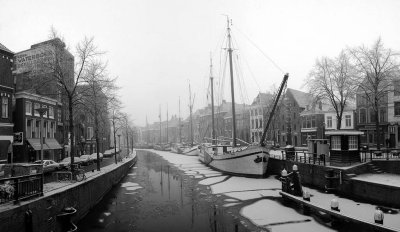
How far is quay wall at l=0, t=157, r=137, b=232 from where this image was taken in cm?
1096

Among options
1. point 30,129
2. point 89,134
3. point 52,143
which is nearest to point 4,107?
point 30,129

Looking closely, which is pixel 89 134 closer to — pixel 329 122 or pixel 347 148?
pixel 329 122

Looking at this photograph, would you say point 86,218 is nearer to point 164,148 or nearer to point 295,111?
point 295,111

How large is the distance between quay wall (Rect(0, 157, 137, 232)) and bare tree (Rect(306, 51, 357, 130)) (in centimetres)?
2623

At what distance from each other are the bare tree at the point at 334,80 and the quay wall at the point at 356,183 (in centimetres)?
956

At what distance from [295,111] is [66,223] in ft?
181

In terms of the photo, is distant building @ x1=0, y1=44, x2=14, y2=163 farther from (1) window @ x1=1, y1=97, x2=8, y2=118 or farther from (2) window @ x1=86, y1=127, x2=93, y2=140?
(2) window @ x1=86, y1=127, x2=93, y2=140

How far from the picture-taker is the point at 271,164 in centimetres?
3462

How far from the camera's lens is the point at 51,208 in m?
13.8

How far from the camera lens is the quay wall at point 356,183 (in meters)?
17.4

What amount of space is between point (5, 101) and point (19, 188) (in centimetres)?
2035

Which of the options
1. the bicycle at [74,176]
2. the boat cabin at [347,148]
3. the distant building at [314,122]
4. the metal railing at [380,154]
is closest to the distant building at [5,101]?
the bicycle at [74,176]

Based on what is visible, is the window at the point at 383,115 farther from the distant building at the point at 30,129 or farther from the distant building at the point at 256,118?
the distant building at the point at 30,129

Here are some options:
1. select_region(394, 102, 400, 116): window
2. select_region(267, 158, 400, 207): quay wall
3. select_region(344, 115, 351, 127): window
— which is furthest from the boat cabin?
select_region(344, 115, 351, 127): window
